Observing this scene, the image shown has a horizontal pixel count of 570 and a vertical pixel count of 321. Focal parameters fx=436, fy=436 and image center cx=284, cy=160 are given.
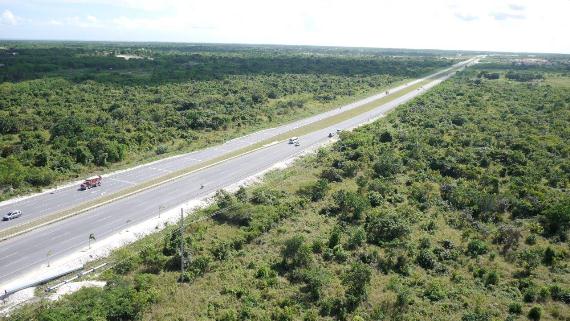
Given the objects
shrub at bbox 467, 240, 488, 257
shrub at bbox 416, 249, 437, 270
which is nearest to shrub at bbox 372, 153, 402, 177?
shrub at bbox 467, 240, 488, 257

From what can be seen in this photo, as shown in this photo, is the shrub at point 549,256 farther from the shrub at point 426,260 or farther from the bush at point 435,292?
the bush at point 435,292

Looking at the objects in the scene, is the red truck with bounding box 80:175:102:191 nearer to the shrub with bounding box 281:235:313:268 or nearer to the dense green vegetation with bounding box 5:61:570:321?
the dense green vegetation with bounding box 5:61:570:321

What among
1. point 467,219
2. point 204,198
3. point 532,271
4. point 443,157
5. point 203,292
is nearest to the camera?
point 203,292

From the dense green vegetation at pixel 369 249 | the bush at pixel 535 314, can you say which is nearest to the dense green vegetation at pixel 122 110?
the dense green vegetation at pixel 369 249

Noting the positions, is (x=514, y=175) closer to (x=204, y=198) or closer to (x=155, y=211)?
(x=204, y=198)

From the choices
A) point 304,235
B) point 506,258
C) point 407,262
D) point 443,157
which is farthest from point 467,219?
point 443,157

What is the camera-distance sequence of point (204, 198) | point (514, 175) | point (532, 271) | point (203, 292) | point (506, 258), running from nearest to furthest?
point (203, 292)
point (532, 271)
point (506, 258)
point (204, 198)
point (514, 175)

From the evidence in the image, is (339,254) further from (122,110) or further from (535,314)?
(122,110)
